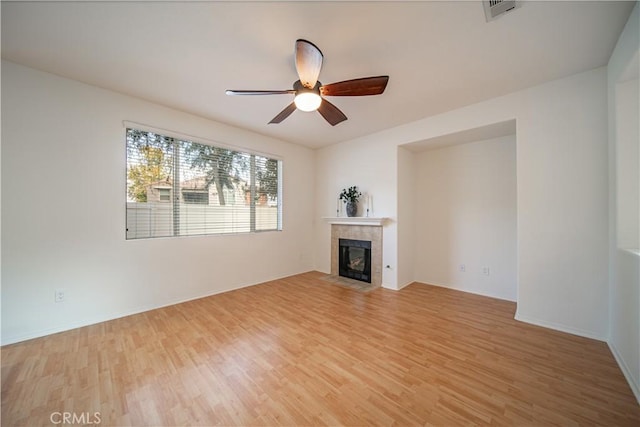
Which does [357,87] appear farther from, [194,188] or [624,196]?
[194,188]

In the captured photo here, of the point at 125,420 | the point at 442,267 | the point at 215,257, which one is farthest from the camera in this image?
the point at 442,267

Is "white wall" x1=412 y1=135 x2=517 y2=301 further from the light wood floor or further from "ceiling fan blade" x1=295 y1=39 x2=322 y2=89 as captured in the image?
"ceiling fan blade" x1=295 y1=39 x2=322 y2=89

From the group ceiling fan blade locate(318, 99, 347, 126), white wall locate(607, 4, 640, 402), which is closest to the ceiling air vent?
white wall locate(607, 4, 640, 402)

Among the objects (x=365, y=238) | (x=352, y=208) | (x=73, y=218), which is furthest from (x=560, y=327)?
(x=73, y=218)

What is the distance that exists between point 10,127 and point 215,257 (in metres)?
2.44

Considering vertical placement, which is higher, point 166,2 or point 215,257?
point 166,2

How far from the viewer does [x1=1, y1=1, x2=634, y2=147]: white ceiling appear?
64.4 inches

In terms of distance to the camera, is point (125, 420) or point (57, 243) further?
point (57, 243)

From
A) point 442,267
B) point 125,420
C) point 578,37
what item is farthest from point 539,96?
point 125,420

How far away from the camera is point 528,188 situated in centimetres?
262

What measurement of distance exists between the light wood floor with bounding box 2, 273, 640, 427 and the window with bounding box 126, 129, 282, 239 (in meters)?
1.25

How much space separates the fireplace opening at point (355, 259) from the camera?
4.16 meters

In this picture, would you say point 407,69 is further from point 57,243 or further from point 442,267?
point 57,243

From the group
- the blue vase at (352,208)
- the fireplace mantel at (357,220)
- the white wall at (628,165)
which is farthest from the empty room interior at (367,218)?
the blue vase at (352,208)
